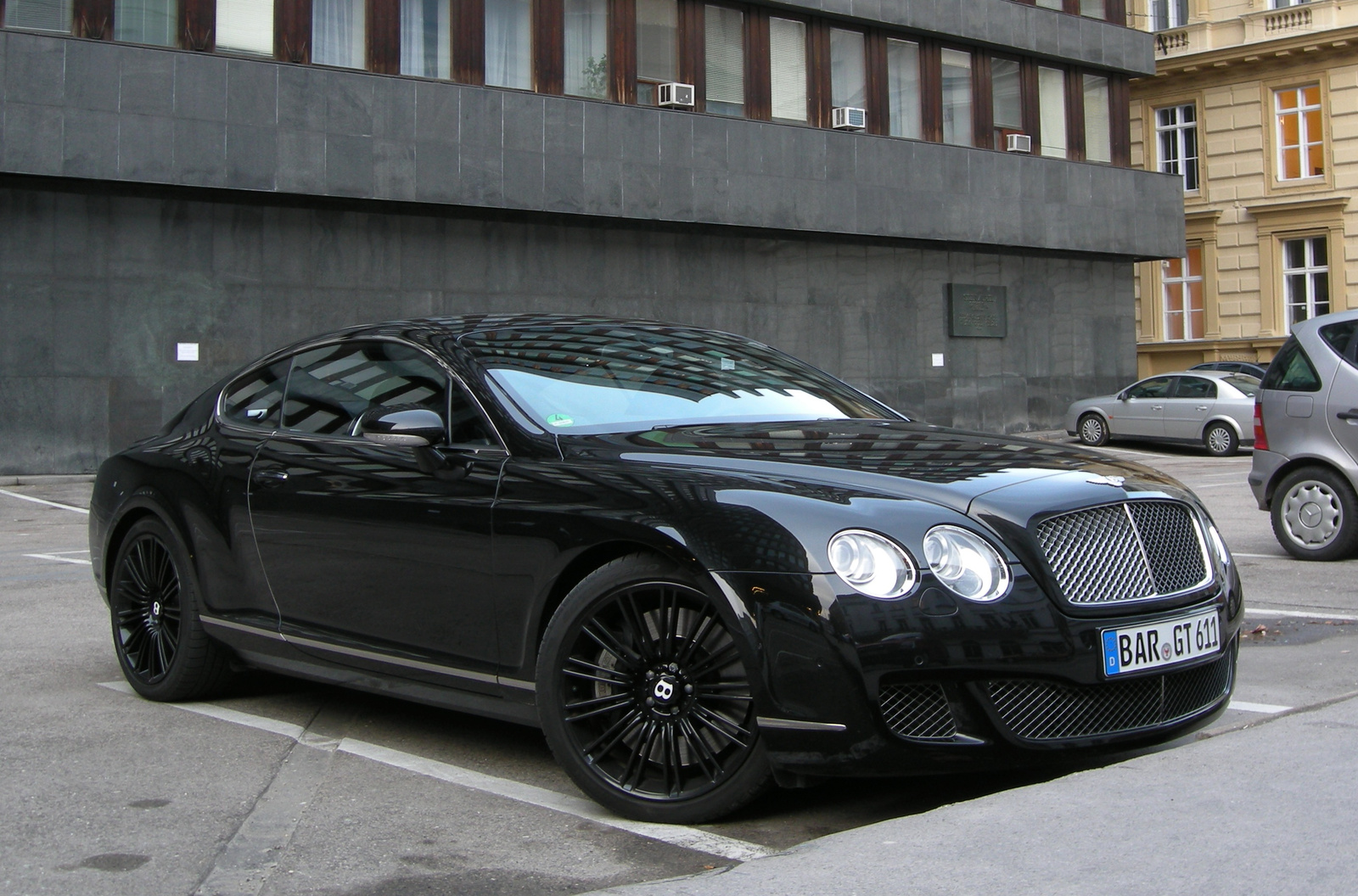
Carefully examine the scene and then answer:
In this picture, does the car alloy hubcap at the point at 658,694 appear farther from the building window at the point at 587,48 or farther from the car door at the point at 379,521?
the building window at the point at 587,48

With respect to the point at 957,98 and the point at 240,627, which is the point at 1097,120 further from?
the point at 240,627

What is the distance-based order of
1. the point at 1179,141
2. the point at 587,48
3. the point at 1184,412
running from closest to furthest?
1. the point at 587,48
2. the point at 1184,412
3. the point at 1179,141

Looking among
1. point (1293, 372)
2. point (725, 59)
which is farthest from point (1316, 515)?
point (725, 59)

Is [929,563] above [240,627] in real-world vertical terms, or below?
above

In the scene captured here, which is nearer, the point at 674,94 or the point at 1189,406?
the point at 674,94

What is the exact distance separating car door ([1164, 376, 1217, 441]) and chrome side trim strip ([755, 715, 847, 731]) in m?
22.4

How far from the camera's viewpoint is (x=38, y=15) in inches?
766

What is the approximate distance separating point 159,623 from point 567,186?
18.0 m

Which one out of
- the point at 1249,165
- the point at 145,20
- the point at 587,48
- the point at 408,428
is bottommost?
the point at 408,428

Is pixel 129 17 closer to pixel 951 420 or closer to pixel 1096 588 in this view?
pixel 951 420

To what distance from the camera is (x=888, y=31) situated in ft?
92.5

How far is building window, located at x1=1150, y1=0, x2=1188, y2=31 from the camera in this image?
39.5 metres

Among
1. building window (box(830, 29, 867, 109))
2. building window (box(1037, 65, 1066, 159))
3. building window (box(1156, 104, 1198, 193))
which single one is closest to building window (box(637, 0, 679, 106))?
building window (box(830, 29, 867, 109))

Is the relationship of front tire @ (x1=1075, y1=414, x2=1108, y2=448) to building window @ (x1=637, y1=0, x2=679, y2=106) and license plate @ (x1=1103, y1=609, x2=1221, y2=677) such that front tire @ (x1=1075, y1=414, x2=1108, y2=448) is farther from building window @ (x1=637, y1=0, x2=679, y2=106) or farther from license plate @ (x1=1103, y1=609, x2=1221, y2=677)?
license plate @ (x1=1103, y1=609, x2=1221, y2=677)
